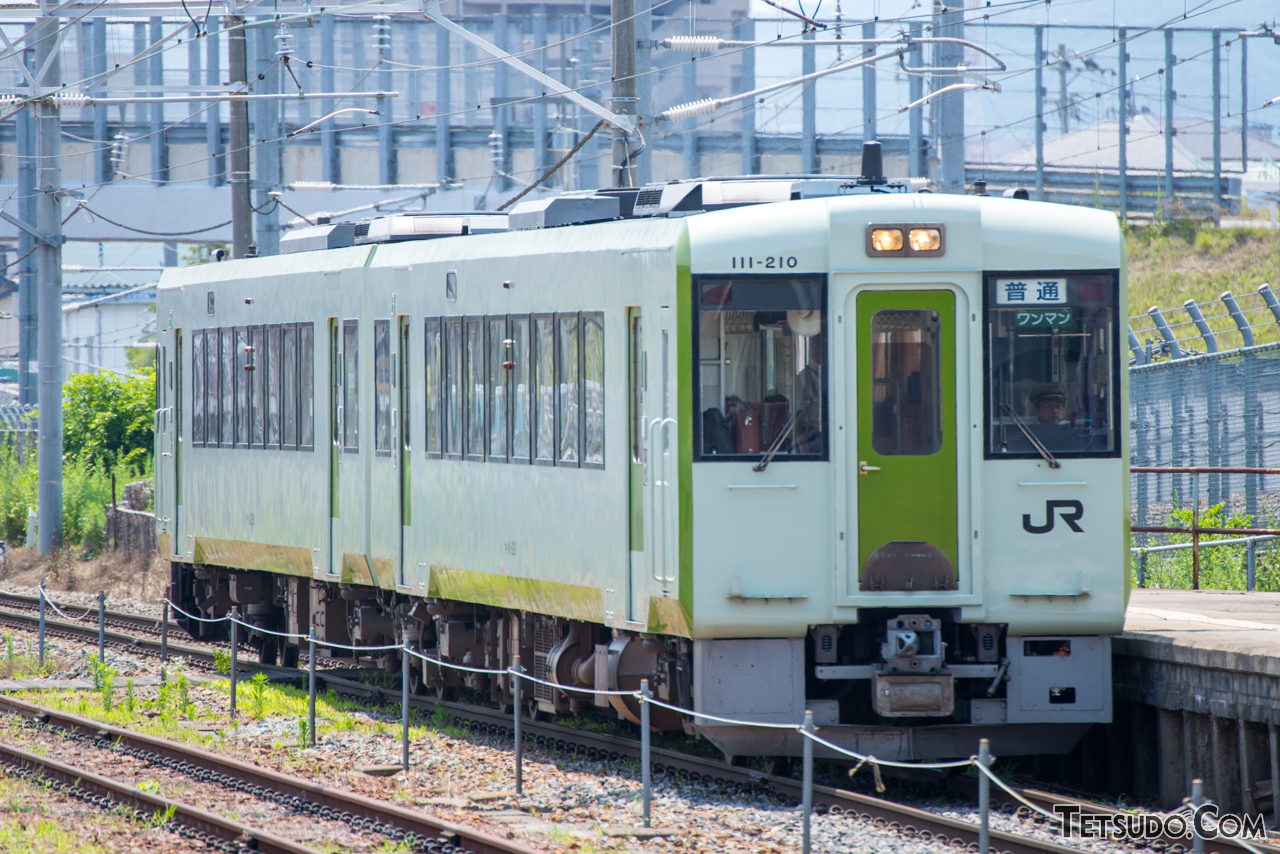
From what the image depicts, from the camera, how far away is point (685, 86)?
50531 mm

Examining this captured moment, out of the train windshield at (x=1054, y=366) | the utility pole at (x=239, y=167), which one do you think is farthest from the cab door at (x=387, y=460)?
the utility pole at (x=239, y=167)

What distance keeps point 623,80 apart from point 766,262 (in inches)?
265

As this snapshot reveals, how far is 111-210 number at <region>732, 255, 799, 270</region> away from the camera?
10375 millimetres

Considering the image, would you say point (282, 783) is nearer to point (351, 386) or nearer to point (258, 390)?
point (351, 386)

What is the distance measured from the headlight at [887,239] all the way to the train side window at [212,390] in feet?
28.4

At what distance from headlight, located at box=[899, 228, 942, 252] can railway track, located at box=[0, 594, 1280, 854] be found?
2.95m

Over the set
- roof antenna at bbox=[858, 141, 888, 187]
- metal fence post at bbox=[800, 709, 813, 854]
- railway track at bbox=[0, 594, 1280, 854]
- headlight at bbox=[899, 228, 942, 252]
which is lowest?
railway track at bbox=[0, 594, 1280, 854]

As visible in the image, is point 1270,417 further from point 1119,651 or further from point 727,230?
point 727,230

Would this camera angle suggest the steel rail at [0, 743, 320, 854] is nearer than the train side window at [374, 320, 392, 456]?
Yes

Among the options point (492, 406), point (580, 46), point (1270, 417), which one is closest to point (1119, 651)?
point (492, 406)

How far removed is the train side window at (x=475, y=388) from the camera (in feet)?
42.7

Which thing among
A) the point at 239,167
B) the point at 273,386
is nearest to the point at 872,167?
the point at 273,386

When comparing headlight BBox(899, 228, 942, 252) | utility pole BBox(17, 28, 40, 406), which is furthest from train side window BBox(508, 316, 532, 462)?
utility pole BBox(17, 28, 40, 406)

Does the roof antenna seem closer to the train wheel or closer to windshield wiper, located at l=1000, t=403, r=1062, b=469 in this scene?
windshield wiper, located at l=1000, t=403, r=1062, b=469
